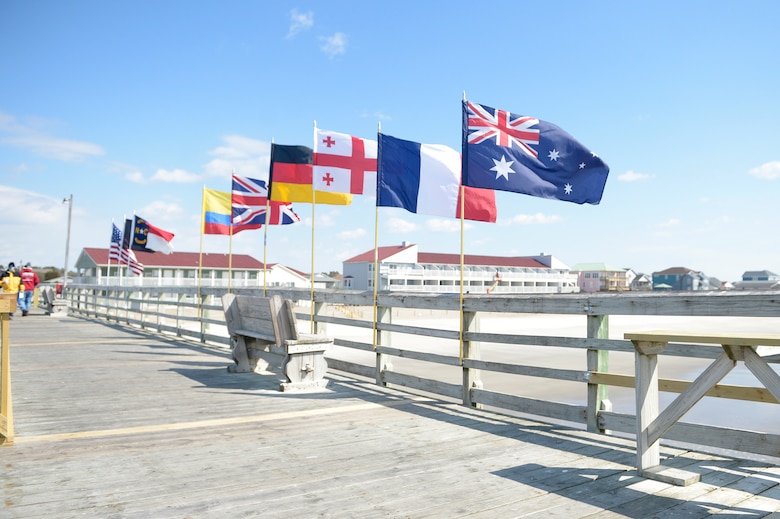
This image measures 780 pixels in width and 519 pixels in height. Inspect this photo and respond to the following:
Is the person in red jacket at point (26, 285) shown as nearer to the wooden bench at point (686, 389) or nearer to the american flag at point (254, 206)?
the american flag at point (254, 206)

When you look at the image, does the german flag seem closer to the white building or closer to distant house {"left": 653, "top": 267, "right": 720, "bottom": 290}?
the white building

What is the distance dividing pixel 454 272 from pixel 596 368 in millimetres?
78546

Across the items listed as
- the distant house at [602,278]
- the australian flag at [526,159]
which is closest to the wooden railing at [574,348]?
the australian flag at [526,159]

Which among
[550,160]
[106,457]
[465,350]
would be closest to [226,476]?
[106,457]

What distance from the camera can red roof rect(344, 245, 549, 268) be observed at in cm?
8481

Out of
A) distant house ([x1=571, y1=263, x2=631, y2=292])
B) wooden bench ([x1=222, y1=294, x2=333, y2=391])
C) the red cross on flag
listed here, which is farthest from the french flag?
distant house ([x1=571, y1=263, x2=631, y2=292])

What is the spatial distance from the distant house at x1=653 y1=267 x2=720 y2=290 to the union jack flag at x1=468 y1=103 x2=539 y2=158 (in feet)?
430

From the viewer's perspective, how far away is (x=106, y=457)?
15.2ft

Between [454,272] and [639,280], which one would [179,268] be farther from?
[639,280]

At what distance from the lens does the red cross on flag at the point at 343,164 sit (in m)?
10.2

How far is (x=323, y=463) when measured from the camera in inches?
176

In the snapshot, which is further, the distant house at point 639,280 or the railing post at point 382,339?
the distant house at point 639,280

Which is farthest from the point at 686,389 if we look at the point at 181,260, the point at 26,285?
the point at 181,260

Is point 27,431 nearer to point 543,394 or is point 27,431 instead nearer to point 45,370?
point 45,370
